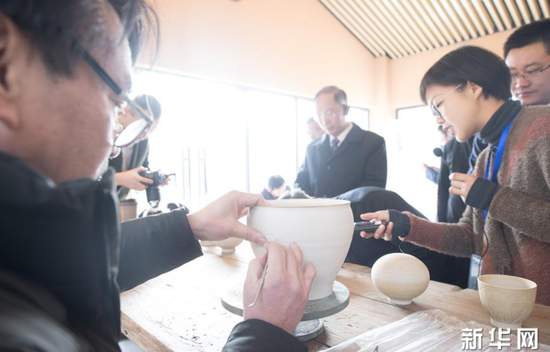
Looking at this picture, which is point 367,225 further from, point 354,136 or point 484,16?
point 484,16

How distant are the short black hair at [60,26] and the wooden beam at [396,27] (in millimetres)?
6028

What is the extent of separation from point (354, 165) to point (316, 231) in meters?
1.99

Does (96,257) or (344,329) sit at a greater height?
(96,257)

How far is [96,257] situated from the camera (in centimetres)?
46

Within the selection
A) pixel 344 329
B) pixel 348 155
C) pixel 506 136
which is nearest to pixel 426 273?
pixel 344 329

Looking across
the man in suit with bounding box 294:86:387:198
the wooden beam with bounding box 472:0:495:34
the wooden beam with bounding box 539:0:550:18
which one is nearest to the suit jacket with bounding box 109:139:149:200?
the man in suit with bounding box 294:86:387:198

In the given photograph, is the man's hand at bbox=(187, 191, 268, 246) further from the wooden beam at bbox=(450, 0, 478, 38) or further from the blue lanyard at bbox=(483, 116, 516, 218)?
the wooden beam at bbox=(450, 0, 478, 38)

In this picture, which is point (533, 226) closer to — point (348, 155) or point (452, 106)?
point (452, 106)

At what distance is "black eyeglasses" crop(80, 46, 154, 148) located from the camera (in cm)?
51

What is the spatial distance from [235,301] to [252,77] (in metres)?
4.36

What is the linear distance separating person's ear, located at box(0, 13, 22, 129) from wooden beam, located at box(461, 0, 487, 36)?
6.27 meters

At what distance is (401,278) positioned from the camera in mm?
880

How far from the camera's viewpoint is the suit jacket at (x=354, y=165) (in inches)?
106

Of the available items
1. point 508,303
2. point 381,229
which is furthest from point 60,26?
point 381,229
